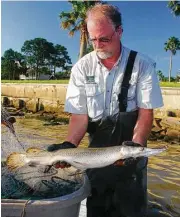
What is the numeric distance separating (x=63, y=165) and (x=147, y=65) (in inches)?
55.2

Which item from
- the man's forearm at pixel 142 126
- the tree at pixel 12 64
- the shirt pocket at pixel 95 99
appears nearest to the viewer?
the man's forearm at pixel 142 126

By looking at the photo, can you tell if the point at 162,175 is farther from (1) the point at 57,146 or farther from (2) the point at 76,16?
(2) the point at 76,16

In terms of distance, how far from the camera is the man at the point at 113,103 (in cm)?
358

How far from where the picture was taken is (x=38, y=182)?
10.2ft

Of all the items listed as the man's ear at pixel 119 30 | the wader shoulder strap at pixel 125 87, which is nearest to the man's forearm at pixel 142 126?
the wader shoulder strap at pixel 125 87

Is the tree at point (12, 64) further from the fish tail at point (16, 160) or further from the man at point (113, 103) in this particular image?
the fish tail at point (16, 160)

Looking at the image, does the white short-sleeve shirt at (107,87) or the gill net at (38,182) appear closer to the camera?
the gill net at (38,182)

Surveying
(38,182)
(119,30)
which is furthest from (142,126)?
(38,182)

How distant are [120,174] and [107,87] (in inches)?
38.0

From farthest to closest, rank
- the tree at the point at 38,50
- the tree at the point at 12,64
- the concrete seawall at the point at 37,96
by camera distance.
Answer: the tree at the point at 38,50 < the tree at the point at 12,64 < the concrete seawall at the point at 37,96

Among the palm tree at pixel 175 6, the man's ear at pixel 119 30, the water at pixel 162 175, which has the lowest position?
the water at pixel 162 175

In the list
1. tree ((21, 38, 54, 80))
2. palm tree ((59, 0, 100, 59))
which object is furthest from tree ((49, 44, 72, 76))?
palm tree ((59, 0, 100, 59))

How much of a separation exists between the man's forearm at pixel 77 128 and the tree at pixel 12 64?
62.0 meters

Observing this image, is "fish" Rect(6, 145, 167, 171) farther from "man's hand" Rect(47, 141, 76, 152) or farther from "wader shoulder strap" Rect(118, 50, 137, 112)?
"wader shoulder strap" Rect(118, 50, 137, 112)
